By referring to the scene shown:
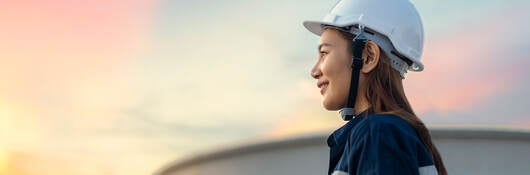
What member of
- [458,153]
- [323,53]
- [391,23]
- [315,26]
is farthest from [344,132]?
[458,153]

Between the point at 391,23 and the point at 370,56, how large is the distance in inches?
7.7

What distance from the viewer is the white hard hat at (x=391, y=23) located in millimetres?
2852

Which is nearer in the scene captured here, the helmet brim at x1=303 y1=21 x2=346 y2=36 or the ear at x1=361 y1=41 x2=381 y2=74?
the ear at x1=361 y1=41 x2=381 y2=74

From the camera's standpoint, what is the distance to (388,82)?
2744mm

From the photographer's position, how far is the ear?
2746 millimetres

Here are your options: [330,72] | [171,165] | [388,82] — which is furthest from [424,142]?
[171,165]

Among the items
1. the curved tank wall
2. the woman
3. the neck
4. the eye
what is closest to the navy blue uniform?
the woman

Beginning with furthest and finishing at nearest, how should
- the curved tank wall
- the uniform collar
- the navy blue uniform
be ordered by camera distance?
the curved tank wall
the uniform collar
the navy blue uniform

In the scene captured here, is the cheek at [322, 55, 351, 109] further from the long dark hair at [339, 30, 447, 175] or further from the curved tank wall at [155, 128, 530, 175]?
the curved tank wall at [155, 128, 530, 175]

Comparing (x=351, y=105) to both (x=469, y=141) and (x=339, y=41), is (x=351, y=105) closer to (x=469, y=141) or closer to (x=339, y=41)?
(x=339, y=41)

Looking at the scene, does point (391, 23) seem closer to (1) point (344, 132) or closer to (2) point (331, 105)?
(2) point (331, 105)

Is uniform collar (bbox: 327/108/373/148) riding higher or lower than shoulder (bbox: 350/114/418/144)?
higher

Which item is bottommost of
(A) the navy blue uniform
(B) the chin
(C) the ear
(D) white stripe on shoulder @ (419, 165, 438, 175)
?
(D) white stripe on shoulder @ (419, 165, 438, 175)

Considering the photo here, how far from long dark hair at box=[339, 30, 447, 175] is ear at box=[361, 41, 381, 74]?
0.06ft
